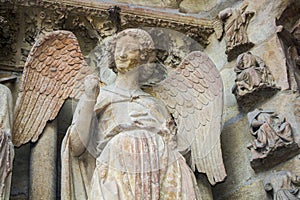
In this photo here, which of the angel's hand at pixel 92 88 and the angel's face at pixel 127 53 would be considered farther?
the angel's face at pixel 127 53

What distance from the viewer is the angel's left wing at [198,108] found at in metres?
3.67

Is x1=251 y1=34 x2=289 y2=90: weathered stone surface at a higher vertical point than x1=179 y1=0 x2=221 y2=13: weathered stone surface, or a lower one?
lower

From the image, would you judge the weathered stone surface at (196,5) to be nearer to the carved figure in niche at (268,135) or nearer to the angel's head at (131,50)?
the angel's head at (131,50)

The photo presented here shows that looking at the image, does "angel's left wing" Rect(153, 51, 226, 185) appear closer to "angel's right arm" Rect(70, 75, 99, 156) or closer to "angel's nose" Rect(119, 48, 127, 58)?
"angel's nose" Rect(119, 48, 127, 58)

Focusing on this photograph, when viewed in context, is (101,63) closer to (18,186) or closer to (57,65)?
(57,65)

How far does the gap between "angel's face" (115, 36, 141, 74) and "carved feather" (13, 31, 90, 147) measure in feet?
0.97

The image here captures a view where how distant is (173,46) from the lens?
4438 mm

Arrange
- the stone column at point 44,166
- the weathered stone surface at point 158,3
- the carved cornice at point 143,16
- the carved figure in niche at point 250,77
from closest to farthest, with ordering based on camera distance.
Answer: the stone column at point 44,166 < the carved figure in niche at point 250,77 < the carved cornice at point 143,16 < the weathered stone surface at point 158,3

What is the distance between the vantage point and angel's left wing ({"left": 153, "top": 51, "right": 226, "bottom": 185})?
12.0 feet

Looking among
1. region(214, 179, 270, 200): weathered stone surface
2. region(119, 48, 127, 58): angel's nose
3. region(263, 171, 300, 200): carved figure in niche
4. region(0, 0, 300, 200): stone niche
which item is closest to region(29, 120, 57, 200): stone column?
region(0, 0, 300, 200): stone niche

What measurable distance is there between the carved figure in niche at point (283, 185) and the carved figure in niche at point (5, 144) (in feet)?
4.77

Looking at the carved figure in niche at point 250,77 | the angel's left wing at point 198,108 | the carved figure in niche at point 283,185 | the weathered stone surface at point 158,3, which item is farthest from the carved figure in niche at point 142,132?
the weathered stone surface at point 158,3

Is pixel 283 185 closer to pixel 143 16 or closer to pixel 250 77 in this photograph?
pixel 250 77

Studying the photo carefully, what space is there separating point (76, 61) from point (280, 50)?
1293 mm
